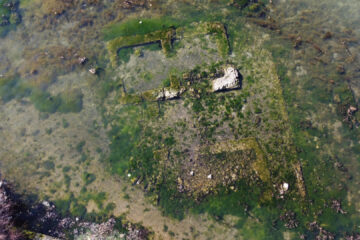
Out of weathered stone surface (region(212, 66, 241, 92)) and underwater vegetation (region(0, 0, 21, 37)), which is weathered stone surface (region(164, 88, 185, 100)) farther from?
underwater vegetation (region(0, 0, 21, 37))

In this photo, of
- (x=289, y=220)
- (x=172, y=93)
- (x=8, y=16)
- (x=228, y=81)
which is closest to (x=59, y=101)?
(x=172, y=93)

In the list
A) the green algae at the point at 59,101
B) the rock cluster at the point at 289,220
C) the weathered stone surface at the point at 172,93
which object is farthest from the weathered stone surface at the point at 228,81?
the green algae at the point at 59,101

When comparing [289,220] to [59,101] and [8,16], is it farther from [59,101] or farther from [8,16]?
[8,16]

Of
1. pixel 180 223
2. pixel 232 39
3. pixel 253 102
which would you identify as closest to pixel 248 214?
pixel 180 223

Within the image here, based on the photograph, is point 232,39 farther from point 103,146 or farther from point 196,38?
point 103,146

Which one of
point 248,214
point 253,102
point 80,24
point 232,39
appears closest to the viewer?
point 248,214

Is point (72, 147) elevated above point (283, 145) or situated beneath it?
situated beneath
